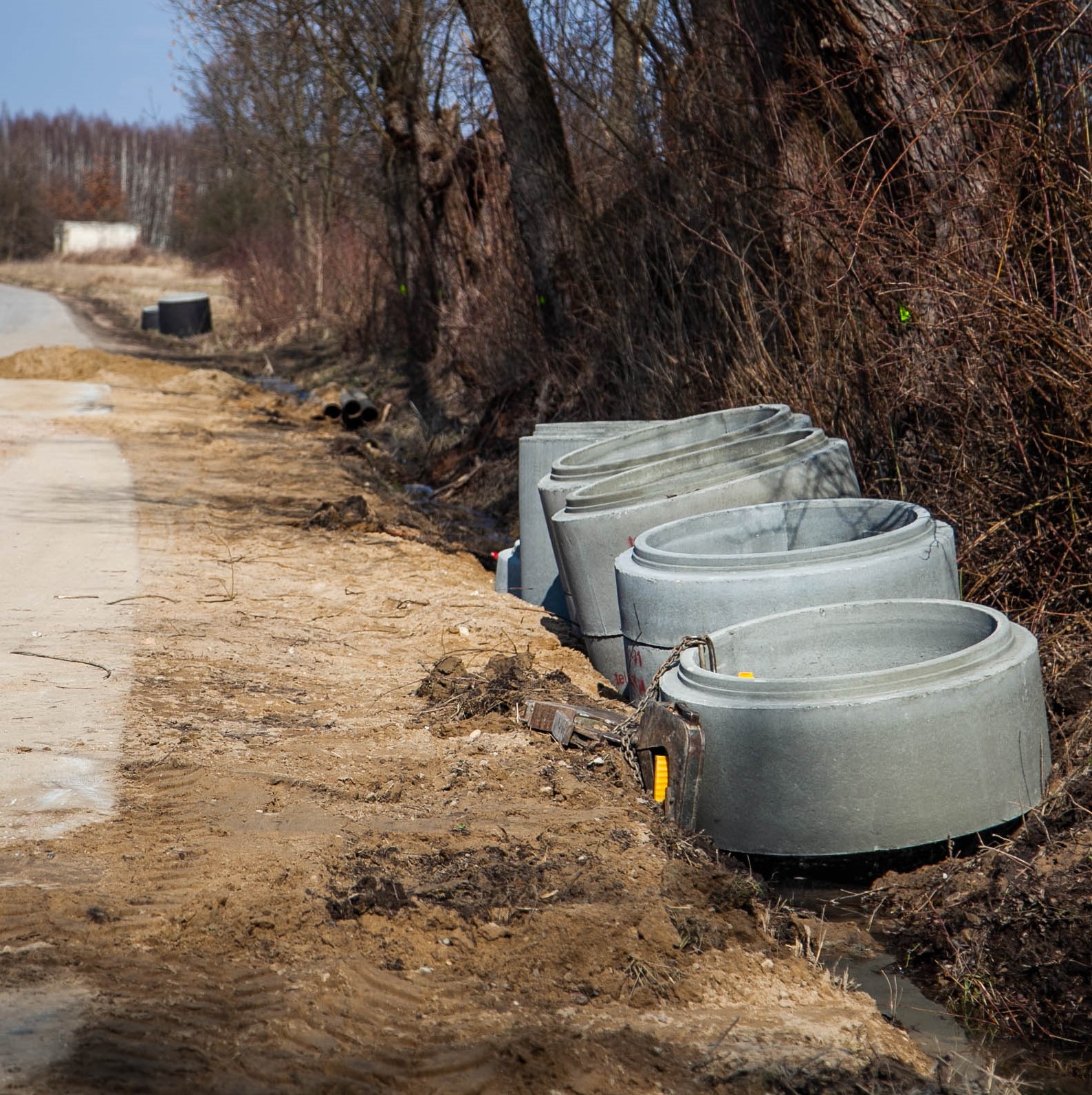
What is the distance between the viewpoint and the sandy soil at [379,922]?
8.93 ft

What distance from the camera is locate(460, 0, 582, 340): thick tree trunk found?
11609 millimetres

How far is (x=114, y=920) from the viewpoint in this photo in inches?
128

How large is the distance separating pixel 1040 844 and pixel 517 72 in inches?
379

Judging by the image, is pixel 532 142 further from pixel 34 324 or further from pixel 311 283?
pixel 34 324

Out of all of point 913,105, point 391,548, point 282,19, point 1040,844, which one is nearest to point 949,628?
point 1040,844

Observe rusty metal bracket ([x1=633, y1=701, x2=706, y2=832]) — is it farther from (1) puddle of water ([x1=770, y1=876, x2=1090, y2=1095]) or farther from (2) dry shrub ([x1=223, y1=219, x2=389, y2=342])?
(2) dry shrub ([x1=223, y1=219, x2=389, y2=342])

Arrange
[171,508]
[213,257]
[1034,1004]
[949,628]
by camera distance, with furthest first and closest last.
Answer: [213,257]
[171,508]
[949,628]
[1034,1004]

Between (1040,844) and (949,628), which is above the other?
(949,628)

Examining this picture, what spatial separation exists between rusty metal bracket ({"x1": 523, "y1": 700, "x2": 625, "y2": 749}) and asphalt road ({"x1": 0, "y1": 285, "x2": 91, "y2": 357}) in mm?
19015

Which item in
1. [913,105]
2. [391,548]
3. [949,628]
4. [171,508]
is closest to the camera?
[949,628]

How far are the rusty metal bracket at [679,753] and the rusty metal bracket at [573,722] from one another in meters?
0.44

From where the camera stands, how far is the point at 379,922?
334 centimetres

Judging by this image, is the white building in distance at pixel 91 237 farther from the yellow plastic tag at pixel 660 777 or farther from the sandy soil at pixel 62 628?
the yellow plastic tag at pixel 660 777

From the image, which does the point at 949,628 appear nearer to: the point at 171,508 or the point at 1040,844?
the point at 1040,844
